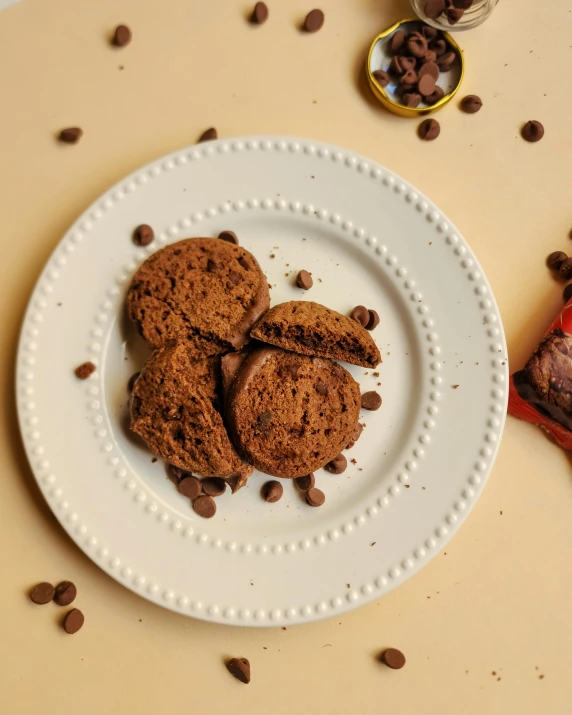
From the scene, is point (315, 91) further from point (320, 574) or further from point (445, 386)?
point (320, 574)

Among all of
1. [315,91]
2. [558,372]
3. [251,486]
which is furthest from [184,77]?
[558,372]

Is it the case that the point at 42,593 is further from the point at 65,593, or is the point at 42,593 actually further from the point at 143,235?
the point at 143,235

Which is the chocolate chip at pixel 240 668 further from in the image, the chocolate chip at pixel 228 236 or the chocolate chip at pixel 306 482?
the chocolate chip at pixel 228 236

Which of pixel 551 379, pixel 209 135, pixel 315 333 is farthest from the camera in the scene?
pixel 209 135

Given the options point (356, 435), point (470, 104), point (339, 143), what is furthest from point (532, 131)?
point (356, 435)

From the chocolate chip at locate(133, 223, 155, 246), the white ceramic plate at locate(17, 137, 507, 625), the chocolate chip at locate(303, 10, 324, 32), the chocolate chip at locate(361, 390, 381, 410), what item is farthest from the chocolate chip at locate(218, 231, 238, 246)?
the chocolate chip at locate(303, 10, 324, 32)

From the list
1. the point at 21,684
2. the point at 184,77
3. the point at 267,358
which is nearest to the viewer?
the point at 267,358
